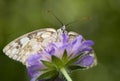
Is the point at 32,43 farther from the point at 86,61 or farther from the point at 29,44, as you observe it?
the point at 86,61

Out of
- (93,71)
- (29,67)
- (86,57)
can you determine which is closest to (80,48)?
(86,57)

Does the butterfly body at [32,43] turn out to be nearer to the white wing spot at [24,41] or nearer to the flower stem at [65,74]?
the white wing spot at [24,41]

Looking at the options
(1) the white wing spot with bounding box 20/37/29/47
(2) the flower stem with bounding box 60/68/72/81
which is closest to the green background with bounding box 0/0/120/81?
(1) the white wing spot with bounding box 20/37/29/47

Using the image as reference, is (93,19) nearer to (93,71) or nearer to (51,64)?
(93,71)

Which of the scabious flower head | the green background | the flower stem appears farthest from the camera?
the green background

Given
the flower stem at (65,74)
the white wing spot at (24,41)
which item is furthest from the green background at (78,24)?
the flower stem at (65,74)

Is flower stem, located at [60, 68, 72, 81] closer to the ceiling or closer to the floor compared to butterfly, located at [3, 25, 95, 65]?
closer to the floor

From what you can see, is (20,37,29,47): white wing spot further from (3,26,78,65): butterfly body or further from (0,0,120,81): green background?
(0,0,120,81): green background
